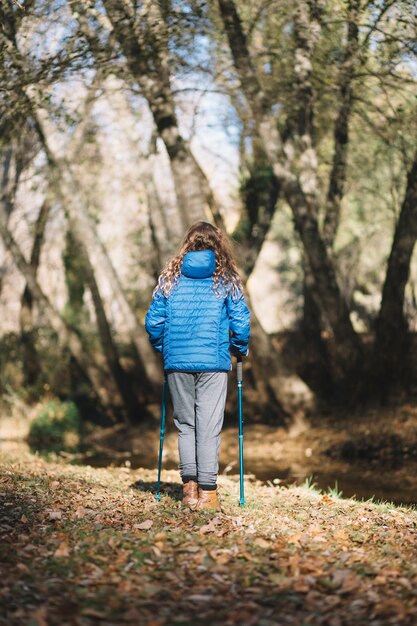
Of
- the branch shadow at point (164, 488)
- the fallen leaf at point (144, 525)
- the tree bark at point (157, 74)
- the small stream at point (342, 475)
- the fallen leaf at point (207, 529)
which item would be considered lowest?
the small stream at point (342, 475)

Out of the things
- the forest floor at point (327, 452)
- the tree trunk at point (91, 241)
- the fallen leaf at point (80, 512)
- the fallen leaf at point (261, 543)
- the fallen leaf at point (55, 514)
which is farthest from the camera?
the tree trunk at point (91, 241)

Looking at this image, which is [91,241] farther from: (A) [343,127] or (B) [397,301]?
(B) [397,301]

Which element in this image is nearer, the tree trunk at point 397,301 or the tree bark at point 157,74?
the tree bark at point 157,74

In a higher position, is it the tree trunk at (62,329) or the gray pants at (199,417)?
the tree trunk at (62,329)

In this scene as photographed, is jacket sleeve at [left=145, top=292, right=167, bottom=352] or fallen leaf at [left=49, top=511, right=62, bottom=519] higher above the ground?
jacket sleeve at [left=145, top=292, right=167, bottom=352]

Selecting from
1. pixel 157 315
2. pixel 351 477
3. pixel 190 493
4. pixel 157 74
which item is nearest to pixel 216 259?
pixel 157 315

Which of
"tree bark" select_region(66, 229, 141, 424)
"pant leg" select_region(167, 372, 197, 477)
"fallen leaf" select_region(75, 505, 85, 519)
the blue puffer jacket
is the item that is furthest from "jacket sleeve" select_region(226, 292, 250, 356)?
"tree bark" select_region(66, 229, 141, 424)

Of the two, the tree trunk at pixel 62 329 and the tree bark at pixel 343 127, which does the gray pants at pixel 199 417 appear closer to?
the tree bark at pixel 343 127

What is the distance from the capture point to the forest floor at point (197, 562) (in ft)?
13.7

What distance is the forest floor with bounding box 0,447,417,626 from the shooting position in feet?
13.7

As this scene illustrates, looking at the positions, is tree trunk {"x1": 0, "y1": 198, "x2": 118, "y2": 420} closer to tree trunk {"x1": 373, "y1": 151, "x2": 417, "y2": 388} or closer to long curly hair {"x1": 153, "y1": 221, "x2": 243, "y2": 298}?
tree trunk {"x1": 373, "y1": 151, "x2": 417, "y2": 388}

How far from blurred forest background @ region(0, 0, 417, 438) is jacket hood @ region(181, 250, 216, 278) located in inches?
174

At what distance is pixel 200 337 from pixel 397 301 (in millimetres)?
6931

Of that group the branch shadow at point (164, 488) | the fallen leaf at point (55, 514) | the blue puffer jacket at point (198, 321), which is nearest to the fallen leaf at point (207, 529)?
the fallen leaf at point (55, 514)
